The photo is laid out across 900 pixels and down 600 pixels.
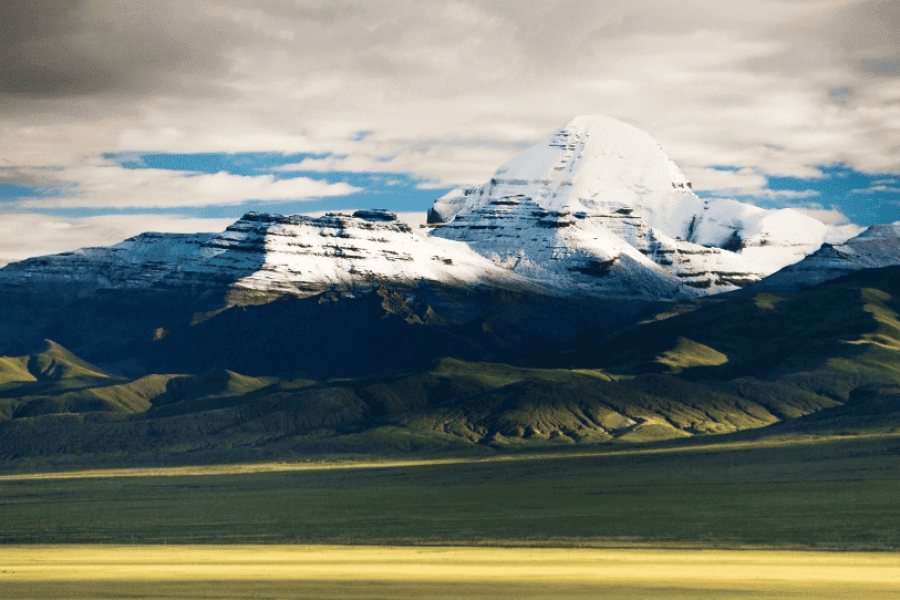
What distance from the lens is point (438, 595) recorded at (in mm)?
70438

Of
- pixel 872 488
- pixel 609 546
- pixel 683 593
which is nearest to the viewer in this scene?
pixel 683 593

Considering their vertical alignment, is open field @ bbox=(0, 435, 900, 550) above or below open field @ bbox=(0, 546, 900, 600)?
below

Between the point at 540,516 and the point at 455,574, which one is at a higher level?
the point at 455,574

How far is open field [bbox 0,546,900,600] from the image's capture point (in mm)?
71375

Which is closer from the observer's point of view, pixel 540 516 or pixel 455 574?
pixel 455 574

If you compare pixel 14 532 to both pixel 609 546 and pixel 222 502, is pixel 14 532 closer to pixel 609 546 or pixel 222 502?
pixel 222 502

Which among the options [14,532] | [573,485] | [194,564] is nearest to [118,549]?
[194,564]

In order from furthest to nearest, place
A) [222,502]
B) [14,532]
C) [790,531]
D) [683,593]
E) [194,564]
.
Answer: [222,502]
[14,532]
[790,531]
[194,564]
[683,593]

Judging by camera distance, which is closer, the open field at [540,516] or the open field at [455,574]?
the open field at [455,574]

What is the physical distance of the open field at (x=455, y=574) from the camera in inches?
2810

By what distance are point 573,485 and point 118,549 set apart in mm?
97169

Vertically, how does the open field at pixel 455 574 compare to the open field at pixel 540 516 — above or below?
above

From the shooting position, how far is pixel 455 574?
8150 centimetres

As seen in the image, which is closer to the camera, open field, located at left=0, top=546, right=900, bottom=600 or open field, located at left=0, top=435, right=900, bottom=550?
open field, located at left=0, top=546, right=900, bottom=600
